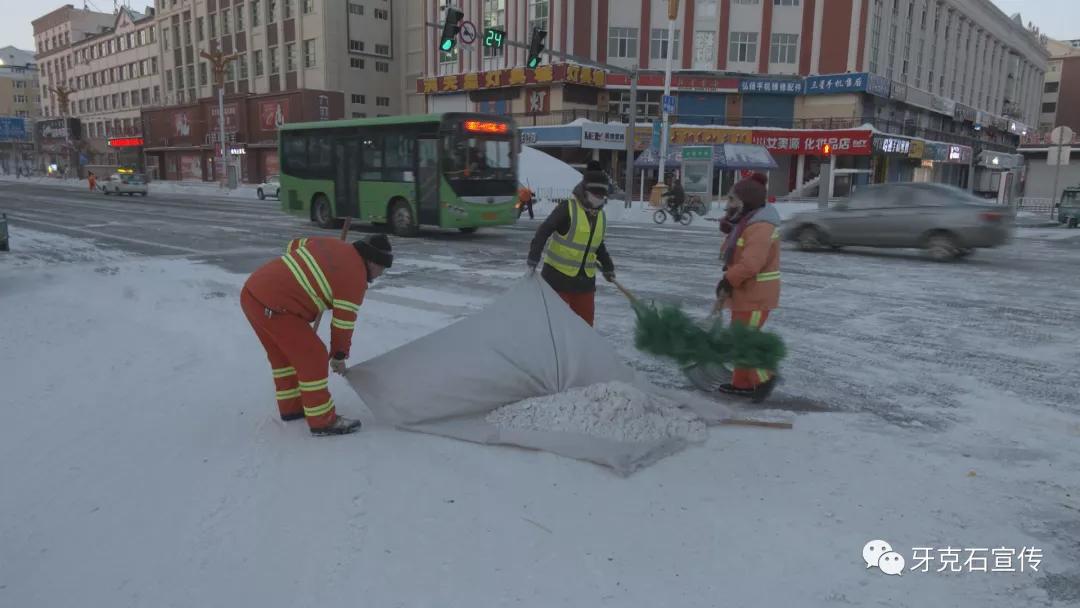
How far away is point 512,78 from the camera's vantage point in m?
42.8

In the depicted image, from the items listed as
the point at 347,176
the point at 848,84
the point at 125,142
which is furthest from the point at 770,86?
the point at 125,142

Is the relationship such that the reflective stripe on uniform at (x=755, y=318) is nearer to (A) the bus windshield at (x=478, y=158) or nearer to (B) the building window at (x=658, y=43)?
(A) the bus windshield at (x=478, y=158)

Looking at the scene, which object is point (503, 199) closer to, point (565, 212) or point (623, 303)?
point (623, 303)

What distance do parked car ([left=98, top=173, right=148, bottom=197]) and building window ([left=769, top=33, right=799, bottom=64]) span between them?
36.0m

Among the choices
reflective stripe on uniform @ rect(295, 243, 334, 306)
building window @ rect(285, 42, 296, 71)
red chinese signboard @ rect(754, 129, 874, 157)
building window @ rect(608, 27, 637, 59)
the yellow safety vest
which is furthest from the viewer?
building window @ rect(285, 42, 296, 71)

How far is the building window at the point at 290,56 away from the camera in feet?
177

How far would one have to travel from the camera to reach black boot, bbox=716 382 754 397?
17.1 feet

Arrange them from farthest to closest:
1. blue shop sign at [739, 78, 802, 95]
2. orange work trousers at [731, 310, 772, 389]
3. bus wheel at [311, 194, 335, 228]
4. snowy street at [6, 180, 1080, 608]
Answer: blue shop sign at [739, 78, 802, 95] → bus wheel at [311, 194, 335, 228] → orange work trousers at [731, 310, 772, 389] → snowy street at [6, 180, 1080, 608]

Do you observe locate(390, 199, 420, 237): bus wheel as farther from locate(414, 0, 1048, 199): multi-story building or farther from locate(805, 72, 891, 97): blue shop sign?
locate(805, 72, 891, 97): blue shop sign

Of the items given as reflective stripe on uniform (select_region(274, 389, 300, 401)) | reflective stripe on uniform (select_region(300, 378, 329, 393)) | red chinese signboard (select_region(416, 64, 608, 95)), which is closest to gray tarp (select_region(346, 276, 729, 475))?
reflective stripe on uniform (select_region(300, 378, 329, 393))

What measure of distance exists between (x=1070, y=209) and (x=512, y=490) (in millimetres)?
27152

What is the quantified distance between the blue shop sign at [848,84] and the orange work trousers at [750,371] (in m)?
40.0

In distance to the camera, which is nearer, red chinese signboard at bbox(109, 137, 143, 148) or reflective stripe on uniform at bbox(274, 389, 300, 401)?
reflective stripe on uniform at bbox(274, 389, 300, 401)

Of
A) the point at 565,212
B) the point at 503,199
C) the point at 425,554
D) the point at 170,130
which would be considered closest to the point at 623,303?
the point at 565,212
